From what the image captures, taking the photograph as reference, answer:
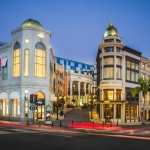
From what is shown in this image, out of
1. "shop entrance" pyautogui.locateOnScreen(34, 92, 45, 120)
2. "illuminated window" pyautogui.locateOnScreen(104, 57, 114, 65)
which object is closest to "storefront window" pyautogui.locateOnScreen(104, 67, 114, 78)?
"illuminated window" pyautogui.locateOnScreen(104, 57, 114, 65)

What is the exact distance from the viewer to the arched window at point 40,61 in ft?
154

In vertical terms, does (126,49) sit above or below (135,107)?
above

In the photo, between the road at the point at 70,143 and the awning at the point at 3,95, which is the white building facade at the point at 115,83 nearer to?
the awning at the point at 3,95

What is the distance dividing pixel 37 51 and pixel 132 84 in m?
22.8

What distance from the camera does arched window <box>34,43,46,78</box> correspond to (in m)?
46.9

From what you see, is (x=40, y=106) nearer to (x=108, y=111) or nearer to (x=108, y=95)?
(x=108, y=111)

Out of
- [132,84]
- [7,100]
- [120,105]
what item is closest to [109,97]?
[120,105]

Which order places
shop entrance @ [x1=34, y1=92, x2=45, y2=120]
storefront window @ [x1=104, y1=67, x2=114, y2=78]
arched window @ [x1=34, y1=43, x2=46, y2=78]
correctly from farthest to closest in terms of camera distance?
storefront window @ [x1=104, y1=67, x2=114, y2=78]
arched window @ [x1=34, y1=43, x2=46, y2=78]
shop entrance @ [x1=34, y1=92, x2=45, y2=120]

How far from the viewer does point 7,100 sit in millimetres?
51125

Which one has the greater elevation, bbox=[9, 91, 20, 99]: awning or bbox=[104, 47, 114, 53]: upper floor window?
bbox=[104, 47, 114, 53]: upper floor window

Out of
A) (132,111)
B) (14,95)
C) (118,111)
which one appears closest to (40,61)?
(14,95)

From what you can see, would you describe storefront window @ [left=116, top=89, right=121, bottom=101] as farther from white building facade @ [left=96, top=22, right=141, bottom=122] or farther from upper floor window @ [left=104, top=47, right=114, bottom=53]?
upper floor window @ [left=104, top=47, right=114, bottom=53]

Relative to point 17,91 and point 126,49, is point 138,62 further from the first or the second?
point 17,91

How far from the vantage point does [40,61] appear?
4744 cm
